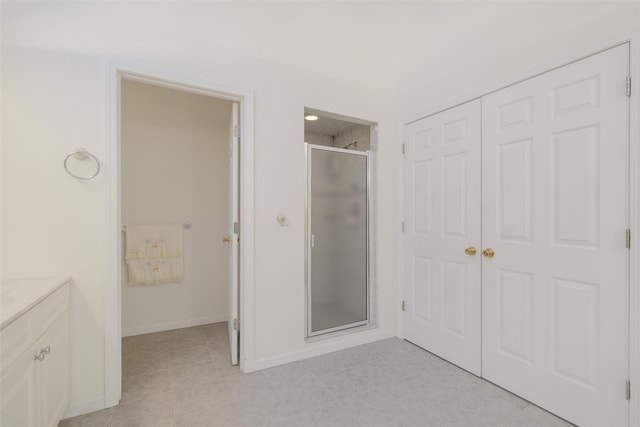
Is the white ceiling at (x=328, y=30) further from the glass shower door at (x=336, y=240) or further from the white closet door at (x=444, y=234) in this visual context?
the glass shower door at (x=336, y=240)

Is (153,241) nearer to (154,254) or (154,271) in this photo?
(154,254)

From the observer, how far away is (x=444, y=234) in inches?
95.3

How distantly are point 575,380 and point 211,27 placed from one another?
3.26m

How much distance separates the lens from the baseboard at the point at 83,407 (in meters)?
1.72

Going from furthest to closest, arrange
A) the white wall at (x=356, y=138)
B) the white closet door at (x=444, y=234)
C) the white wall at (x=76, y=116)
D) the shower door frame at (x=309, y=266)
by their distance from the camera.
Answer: the white wall at (x=356, y=138), the shower door frame at (x=309, y=266), the white closet door at (x=444, y=234), the white wall at (x=76, y=116)

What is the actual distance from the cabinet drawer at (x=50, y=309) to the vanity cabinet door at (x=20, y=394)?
0.12 meters

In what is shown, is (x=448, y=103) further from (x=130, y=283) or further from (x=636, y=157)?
(x=130, y=283)

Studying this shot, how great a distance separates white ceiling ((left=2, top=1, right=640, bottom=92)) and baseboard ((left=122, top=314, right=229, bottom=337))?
251 centimetres

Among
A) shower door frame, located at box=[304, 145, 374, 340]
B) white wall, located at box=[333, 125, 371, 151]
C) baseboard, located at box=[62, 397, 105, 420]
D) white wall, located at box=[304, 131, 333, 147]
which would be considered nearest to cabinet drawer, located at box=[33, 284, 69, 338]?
baseboard, located at box=[62, 397, 105, 420]

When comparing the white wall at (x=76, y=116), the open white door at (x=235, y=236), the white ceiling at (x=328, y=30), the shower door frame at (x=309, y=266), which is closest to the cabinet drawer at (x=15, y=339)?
the white wall at (x=76, y=116)

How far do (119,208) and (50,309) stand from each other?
0.66 metres

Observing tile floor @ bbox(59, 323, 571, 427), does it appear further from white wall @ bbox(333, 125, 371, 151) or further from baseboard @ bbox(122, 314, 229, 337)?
white wall @ bbox(333, 125, 371, 151)

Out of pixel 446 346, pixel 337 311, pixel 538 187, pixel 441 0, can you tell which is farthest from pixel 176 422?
pixel 441 0

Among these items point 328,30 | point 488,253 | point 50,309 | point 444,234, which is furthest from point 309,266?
point 328,30
